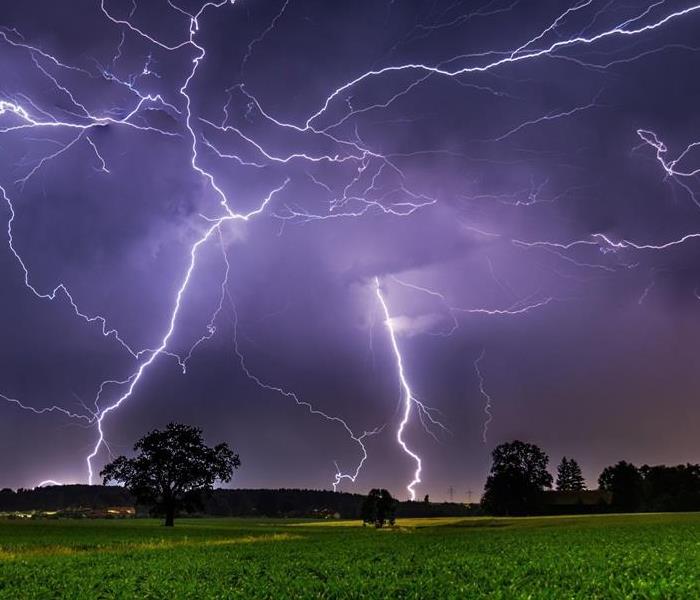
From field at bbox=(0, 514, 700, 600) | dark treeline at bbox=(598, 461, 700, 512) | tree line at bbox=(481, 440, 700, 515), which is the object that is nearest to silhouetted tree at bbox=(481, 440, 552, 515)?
tree line at bbox=(481, 440, 700, 515)

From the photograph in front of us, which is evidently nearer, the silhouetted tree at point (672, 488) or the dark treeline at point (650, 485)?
the silhouetted tree at point (672, 488)

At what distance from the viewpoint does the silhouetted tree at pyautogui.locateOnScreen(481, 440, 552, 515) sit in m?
87.9

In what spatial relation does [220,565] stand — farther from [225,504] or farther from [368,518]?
[225,504]

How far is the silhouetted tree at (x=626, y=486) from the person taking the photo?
A: 94.4m

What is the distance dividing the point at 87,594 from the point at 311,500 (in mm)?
163809

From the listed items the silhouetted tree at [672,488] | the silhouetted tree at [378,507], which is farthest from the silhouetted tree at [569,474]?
the silhouetted tree at [378,507]

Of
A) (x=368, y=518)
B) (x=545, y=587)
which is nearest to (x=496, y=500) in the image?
(x=368, y=518)

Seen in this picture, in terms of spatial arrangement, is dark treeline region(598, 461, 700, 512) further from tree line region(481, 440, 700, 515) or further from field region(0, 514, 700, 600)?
field region(0, 514, 700, 600)

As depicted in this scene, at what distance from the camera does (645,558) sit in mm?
16594

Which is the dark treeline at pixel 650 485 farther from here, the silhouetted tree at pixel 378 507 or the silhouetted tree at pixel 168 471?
the silhouetted tree at pixel 168 471

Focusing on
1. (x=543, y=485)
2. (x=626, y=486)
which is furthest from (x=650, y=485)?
(x=543, y=485)

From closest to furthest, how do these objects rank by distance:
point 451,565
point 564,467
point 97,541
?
point 451,565 < point 97,541 < point 564,467

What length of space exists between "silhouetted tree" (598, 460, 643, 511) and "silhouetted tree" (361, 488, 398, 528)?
163 ft

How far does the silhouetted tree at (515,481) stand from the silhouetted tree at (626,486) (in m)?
14.7
